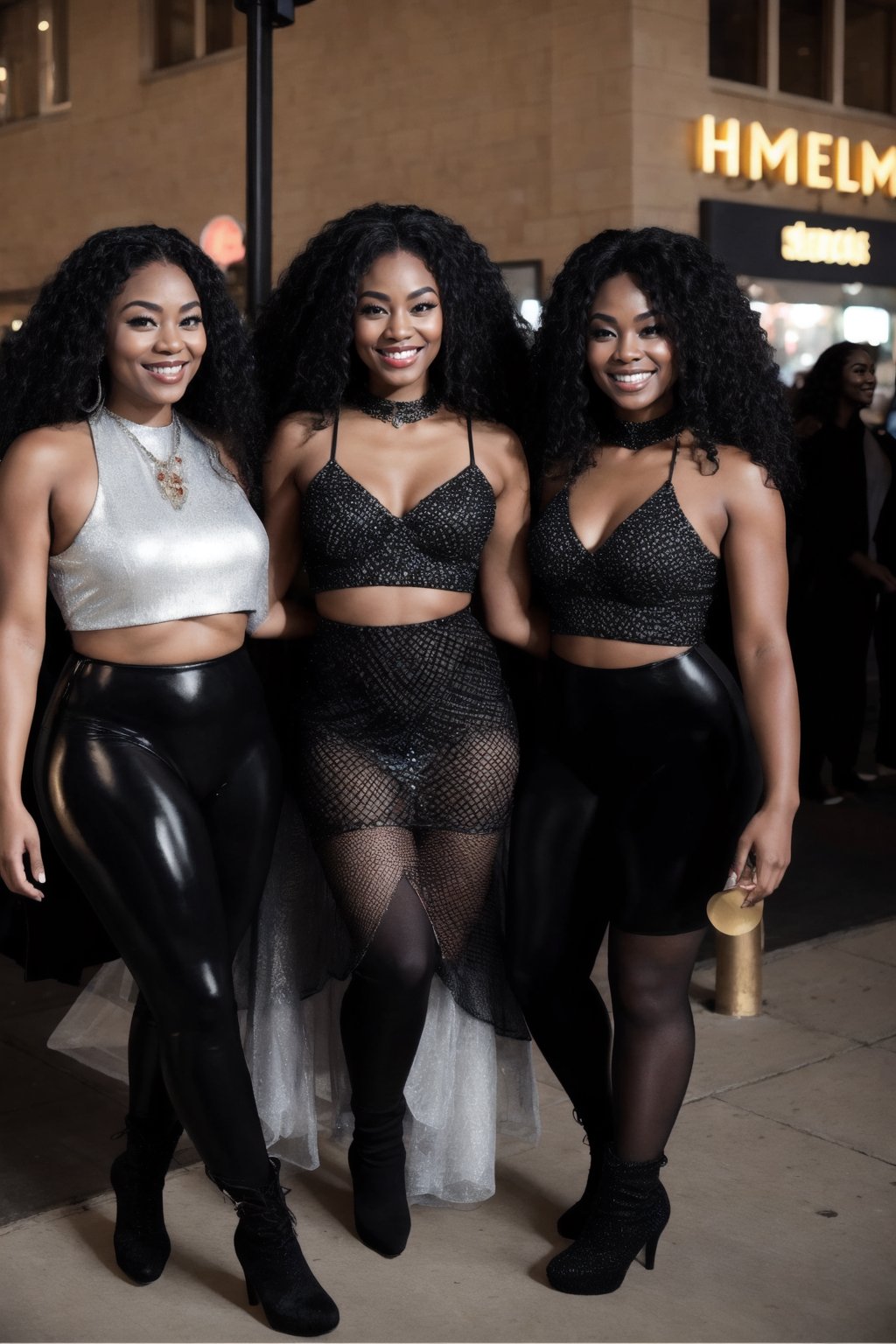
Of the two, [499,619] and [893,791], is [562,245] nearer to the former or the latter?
[893,791]

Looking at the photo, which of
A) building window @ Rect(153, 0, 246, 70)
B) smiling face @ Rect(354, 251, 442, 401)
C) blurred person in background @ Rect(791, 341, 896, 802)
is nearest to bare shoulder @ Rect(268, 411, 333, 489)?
smiling face @ Rect(354, 251, 442, 401)

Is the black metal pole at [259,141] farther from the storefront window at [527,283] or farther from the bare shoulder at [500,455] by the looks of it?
the storefront window at [527,283]

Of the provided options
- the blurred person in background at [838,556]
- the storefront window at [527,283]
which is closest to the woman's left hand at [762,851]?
the blurred person in background at [838,556]

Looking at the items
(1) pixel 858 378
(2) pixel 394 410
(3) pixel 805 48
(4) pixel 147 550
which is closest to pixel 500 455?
(2) pixel 394 410

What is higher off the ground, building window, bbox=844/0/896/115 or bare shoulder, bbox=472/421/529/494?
building window, bbox=844/0/896/115

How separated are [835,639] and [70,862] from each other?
210 inches

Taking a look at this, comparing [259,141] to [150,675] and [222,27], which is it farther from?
[222,27]

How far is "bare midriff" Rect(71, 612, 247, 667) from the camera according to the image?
8.80 ft

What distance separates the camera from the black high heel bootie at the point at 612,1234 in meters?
2.89

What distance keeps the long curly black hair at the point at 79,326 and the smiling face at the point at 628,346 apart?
0.72 metres

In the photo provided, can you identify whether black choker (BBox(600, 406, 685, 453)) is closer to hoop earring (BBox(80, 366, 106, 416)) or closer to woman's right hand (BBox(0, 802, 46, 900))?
hoop earring (BBox(80, 366, 106, 416))

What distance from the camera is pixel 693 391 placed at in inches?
113

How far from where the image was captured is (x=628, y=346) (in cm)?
285

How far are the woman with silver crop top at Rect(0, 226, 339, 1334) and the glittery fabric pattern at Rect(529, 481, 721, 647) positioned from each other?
1.91 ft
